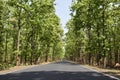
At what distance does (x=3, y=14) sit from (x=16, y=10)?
1641 cm

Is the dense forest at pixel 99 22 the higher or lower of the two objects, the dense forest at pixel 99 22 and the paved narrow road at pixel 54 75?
the higher

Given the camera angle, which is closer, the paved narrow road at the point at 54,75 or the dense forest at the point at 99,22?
the paved narrow road at the point at 54,75

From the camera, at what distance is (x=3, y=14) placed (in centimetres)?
6656

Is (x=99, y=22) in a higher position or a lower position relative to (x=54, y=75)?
higher

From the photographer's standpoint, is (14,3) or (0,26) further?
(0,26)

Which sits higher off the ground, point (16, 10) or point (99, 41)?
point (16, 10)

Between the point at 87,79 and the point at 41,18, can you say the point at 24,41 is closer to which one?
the point at 41,18

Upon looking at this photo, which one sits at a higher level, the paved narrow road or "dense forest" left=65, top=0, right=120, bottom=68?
"dense forest" left=65, top=0, right=120, bottom=68

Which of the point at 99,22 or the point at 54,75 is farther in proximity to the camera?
the point at 99,22

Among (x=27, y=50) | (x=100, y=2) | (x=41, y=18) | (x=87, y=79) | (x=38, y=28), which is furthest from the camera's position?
(x=27, y=50)

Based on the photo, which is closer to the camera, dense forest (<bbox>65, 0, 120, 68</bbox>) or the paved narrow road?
the paved narrow road

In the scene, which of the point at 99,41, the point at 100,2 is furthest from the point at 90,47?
the point at 100,2

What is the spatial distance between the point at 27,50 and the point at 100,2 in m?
23.5

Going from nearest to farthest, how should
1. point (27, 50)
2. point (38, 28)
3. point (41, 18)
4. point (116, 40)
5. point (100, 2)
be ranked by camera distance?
point (100, 2) < point (41, 18) < point (38, 28) < point (27, 50) < point (116, 40)
